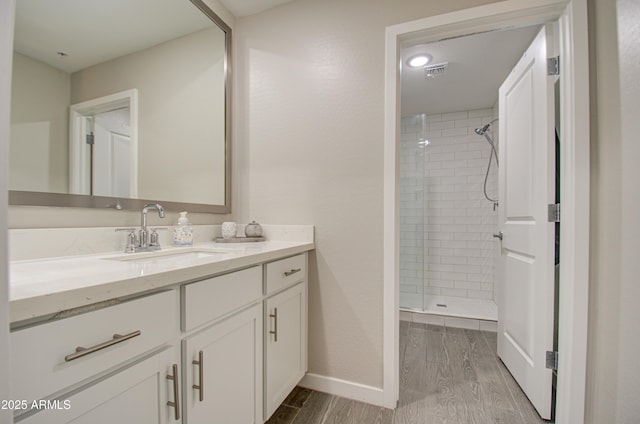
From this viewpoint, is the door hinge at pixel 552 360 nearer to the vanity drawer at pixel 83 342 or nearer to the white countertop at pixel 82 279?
the white countertop at pixel 82 279

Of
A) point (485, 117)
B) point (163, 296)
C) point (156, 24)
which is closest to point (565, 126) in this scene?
point (163, 296)

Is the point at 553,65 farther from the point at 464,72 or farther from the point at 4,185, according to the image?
the point at 4,185

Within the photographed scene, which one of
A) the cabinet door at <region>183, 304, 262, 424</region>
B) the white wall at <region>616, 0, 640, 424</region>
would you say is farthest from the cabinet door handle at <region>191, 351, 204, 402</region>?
the white wall at <region>616, 0, 640, 424</region>

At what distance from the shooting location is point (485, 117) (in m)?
3.45

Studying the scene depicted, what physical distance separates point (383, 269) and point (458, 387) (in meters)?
0.91

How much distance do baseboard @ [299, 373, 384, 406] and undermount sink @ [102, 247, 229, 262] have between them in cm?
98

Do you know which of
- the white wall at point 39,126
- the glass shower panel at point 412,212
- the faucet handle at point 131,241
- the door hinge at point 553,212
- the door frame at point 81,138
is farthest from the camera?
the glass shower panel at point 412,212

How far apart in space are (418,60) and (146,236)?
2354 millimetres

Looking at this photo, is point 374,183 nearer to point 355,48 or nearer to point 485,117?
point 355,48

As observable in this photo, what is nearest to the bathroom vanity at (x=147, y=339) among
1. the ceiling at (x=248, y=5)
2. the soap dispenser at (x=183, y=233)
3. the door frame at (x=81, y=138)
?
the soap dispenser at (x=183, y=233)

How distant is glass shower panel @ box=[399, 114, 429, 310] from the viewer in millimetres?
3039

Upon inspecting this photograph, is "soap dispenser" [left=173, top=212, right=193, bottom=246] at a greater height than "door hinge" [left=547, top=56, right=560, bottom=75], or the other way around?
"door hinge" [left=547, top=56, right=560, bottom=75]

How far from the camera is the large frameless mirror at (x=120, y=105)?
1.00 meters

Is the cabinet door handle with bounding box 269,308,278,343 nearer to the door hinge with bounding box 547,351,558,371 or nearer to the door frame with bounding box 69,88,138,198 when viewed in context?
the door frame with bounding box 69,88,138,198
